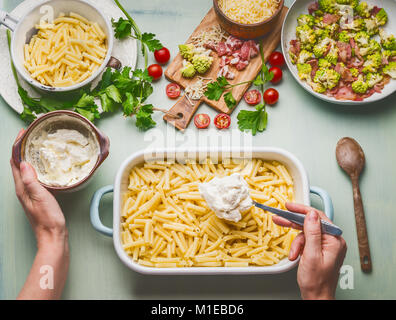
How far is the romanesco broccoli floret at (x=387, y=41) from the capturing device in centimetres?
216

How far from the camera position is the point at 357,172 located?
82.2 inches

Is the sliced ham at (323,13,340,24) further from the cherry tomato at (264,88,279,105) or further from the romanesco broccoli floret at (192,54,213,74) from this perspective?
the romanesco broccoli floret at (192,54,213,74)

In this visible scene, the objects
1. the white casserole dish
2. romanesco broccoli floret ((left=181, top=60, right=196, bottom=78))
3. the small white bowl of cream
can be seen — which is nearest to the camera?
the white casserole dish

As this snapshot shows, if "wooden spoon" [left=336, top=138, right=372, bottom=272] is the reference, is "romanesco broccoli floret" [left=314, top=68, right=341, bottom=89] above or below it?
above

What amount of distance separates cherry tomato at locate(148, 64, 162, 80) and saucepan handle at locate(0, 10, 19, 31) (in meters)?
0.69

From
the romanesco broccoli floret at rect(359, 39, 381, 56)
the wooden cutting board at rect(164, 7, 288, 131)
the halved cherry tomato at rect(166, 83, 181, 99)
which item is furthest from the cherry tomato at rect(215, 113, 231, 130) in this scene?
the romanesco broccoli floret at rect(359, 39, 381, 56)

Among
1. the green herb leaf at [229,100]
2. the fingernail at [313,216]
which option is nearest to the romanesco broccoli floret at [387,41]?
the green herb leaf at [229,100]

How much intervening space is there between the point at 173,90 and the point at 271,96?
1.67ft

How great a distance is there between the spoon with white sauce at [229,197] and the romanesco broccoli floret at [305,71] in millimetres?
697

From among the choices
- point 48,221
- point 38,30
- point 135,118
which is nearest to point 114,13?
point 38,30

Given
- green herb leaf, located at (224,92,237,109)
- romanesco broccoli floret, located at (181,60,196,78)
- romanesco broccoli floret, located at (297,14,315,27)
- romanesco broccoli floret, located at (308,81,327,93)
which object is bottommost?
green herb leaf, located at (224,92,237,109)

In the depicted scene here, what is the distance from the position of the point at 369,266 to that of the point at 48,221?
1.55 meters

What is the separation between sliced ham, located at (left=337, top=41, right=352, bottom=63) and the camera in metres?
2.15
